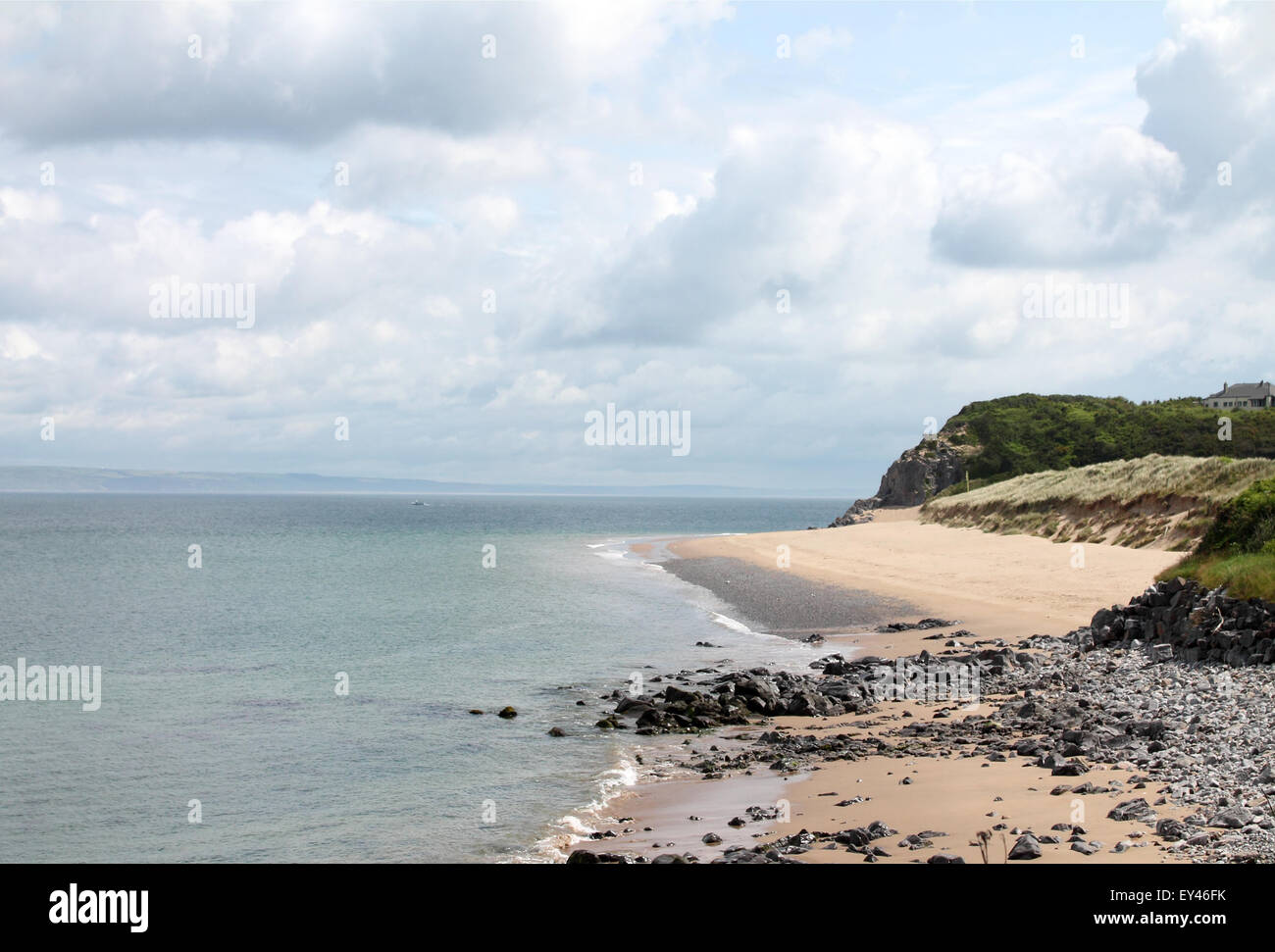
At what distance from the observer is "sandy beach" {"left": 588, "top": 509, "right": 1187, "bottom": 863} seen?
437 inches

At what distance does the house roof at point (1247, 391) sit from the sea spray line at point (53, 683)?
134796 millimetres

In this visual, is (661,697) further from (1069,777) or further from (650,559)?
(650,559)

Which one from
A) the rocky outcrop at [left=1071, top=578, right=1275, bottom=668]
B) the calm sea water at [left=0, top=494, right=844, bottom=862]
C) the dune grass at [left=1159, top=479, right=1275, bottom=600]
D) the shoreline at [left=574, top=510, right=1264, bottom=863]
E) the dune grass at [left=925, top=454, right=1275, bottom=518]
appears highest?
the dune grass at [left=925, top=454, right=1275, bottom=518]

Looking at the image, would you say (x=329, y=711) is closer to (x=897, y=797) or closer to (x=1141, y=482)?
(x=897, y=797)

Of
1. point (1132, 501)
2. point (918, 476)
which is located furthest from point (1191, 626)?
Answer: point (918, 476)

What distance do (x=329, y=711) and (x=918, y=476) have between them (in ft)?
328

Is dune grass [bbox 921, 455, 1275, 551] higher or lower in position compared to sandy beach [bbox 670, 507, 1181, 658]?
higher

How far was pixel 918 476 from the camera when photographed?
114250 millimetres

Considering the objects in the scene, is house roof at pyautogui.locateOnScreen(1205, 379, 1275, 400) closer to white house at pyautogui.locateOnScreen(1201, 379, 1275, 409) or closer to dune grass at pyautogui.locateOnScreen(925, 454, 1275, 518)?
white house at pyautogui.locateOnScreen(1201, 379, 1275, 409)

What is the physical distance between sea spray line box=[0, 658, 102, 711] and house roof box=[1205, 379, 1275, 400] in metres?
135

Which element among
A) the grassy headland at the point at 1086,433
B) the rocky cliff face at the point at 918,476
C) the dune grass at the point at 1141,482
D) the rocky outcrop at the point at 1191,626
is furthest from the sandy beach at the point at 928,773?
the rocky cliff face at the point at 918,476

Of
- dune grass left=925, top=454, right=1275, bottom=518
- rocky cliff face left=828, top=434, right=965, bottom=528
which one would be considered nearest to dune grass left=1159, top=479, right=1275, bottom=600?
dune grass left=925, top=454, right=1275, bottom=518

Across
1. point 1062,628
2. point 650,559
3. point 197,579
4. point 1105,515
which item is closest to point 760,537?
point 650,559
